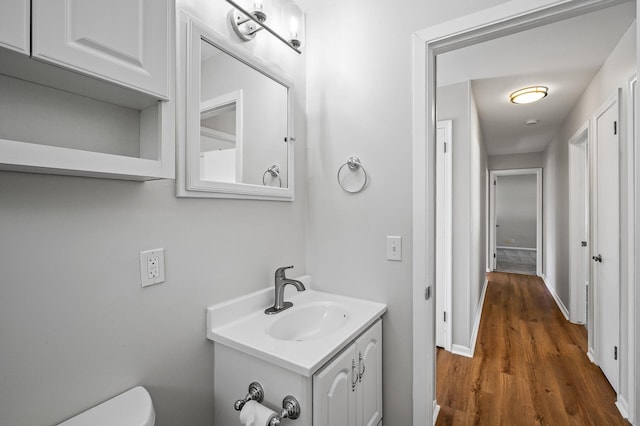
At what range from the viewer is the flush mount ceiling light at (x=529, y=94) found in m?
2.90

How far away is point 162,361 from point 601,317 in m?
3.14

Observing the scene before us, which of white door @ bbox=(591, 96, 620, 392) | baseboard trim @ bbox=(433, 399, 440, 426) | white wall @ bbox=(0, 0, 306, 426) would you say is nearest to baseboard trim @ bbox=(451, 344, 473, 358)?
baseboard trim @ bbox=(433, 399, 440, 426)

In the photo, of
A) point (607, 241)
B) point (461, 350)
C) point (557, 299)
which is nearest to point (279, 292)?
point (461, 350)

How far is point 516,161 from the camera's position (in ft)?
20.1

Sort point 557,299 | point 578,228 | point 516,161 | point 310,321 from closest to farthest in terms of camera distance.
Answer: point 310,321
point 578,228
point 557,299
point 516,161

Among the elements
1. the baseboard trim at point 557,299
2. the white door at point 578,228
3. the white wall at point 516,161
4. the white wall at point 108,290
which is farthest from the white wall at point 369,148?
the white wall at point 516,161

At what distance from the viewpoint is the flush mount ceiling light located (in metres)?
2.90

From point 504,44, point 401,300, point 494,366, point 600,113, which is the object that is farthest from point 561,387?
point 504,44

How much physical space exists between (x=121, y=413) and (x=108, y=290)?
0.37m

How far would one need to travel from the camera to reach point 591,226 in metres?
2.58

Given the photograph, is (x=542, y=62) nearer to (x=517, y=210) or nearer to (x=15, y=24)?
(x=15, y=24)

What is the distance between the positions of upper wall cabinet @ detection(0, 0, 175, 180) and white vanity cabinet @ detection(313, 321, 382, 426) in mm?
889

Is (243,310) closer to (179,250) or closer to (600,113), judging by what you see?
(179,250)

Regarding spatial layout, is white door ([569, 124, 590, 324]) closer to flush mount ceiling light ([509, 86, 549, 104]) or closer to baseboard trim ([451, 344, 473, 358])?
flush mount ceiling light ([509, 86, 549, 104])
